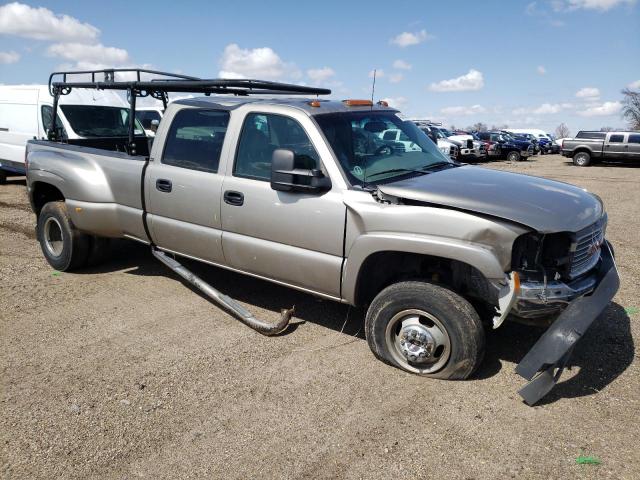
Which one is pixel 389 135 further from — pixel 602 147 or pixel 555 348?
pixel 602 147

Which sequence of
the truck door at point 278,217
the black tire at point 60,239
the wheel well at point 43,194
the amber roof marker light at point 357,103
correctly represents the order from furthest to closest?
the wheel well at point 43,194 < the black tire at point 60,239 < the amber roof marker light at point 357,103 < the truck door at point 278,217

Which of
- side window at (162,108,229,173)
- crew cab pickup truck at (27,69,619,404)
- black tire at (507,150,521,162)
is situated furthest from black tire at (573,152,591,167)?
side window at (162,108,229,173)

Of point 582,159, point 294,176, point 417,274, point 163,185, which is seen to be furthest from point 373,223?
point 582,159

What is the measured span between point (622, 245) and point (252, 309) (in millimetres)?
5820

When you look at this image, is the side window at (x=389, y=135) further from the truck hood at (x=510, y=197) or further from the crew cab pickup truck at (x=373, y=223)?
the truck hood at (x=510, y=197)

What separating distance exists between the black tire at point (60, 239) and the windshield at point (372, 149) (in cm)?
333

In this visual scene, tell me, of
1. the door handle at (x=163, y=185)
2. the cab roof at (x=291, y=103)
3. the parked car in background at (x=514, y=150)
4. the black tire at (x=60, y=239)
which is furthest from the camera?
the parked car in background at (x=514, y=150)

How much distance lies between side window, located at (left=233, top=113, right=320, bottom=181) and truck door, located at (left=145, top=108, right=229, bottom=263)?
24 cm

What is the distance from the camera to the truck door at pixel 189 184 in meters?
4.55

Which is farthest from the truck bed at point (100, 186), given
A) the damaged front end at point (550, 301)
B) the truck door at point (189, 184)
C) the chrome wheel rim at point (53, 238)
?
the damaged front end at point (550, 301)

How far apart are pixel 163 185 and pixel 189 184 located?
1.13ft

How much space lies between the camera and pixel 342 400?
347 cm

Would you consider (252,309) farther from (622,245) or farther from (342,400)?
(622,245)

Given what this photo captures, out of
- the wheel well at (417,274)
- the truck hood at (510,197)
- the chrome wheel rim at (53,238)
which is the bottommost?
the chrome wheel rim at (53,238)
